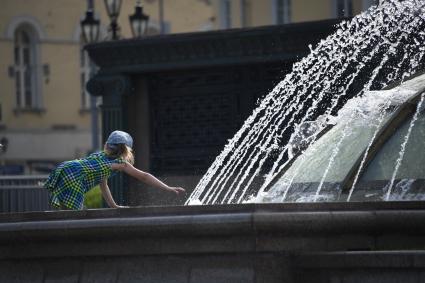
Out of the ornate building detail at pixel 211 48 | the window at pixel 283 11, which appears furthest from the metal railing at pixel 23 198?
the window at pixel 283 11

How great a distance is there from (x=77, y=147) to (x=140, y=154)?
31.9 metres

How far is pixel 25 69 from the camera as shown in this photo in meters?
54.1

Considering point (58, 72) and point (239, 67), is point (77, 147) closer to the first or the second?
point (58, 72)

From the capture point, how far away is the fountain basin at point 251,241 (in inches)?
340

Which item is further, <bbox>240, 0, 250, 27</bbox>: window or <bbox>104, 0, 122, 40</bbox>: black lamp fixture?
<bbox>240, 0, 250, 27</bbox>: window

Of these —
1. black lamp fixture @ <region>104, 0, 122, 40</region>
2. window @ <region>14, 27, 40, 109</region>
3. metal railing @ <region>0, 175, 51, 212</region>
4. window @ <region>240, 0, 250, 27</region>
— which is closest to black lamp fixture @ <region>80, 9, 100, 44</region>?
black lamp fixture @ <region>104, 0, 122, 40</region>

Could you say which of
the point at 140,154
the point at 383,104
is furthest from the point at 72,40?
the point at 383,104

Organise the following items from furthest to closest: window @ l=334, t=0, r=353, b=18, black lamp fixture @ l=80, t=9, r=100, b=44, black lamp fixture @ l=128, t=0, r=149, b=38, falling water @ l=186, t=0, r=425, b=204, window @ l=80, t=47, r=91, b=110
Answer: window @ l=80, t=47, r=91, b=110
window @ l=334, t=0, r=353, b=18
black lamp fixture @ l=128, t=0, r=149, b=38
black lamp fixture @ l=80, t=9, r=100, b=44
falling water @ l=186, t=0, r=425, b=204

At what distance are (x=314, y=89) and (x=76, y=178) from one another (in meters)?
8.11

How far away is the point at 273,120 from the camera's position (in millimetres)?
20000

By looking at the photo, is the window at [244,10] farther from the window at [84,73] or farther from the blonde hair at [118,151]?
the blonde hair at [118,151]

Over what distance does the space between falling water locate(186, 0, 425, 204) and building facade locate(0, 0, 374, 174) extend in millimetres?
31775

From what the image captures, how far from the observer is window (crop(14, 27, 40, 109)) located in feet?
176

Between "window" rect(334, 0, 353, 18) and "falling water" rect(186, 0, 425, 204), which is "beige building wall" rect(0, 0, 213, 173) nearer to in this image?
"window" rect(334, 0, 353, 18)
